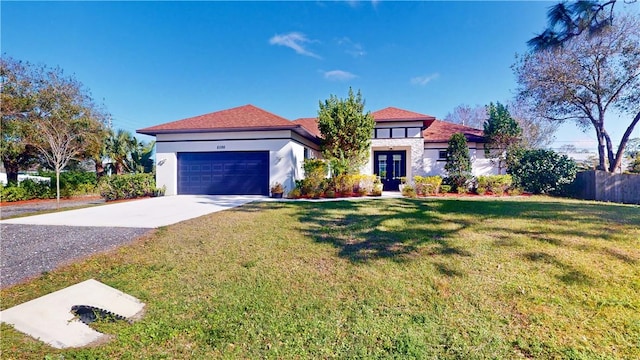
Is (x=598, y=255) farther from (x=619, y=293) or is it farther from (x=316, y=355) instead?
(x=316, y=355)

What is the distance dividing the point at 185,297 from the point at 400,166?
1639 cm

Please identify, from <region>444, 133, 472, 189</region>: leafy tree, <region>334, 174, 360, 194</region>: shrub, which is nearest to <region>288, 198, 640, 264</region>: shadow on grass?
<region>334, 174, 360, 194</region>: shrub

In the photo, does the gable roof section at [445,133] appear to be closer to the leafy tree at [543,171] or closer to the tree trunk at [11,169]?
the leafy tree at [543,171]

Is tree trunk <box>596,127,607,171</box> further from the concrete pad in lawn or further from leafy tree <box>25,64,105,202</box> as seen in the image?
leafy tree <box>25,64,105,202</box>

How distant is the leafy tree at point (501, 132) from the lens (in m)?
15.3

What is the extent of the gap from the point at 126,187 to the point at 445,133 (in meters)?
19.6

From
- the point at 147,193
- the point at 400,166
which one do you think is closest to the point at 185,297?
the point at 147,193

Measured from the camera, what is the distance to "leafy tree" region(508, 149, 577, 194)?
43.6ft

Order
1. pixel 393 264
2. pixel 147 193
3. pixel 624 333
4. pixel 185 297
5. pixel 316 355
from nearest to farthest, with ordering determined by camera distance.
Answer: pixel 316 355
pixel 624 333
pixel 185 297
pixel 393 264
pixel 147 193

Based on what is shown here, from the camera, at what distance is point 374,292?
342 centimetres

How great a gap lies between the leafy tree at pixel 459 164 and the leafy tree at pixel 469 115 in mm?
20793

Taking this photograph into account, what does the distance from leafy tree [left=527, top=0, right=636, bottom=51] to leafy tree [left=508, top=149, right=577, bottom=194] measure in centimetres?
912

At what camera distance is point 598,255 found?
424 cm

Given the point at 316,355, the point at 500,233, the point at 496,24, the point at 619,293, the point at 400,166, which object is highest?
the point at 496,24
